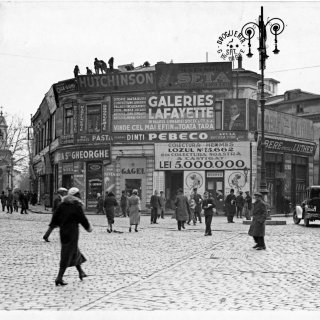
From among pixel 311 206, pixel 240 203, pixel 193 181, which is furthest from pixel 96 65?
pixel 311 206

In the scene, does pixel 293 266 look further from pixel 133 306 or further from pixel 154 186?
pixel 154 186

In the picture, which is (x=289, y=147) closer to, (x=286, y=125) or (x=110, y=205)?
(x=286, y=125)

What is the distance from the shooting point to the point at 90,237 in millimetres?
20438

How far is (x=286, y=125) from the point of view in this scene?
4328 cm

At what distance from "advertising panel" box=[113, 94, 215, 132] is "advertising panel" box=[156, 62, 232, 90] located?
0.71 metres

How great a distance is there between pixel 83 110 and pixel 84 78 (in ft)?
6.94

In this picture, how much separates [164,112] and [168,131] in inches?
48.3

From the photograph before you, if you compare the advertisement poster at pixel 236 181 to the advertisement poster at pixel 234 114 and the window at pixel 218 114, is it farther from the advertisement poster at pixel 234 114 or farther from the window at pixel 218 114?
the window at pixel 218 114

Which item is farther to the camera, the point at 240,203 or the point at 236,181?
the point at 236,181

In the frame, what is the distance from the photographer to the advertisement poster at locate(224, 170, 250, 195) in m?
38.3

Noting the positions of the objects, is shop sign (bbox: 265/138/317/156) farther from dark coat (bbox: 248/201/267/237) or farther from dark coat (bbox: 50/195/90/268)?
dark coat (bbox: 50/195/90/268)

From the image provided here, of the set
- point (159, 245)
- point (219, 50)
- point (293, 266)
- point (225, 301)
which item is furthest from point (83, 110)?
point (225, 301)

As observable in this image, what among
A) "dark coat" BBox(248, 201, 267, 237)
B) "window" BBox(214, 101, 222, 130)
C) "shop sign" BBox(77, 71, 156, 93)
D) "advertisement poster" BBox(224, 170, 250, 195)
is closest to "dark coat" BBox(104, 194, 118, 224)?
"dark coat" BBox(248, 201, 267, 237)

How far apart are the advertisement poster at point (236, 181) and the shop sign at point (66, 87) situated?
12.1 m
